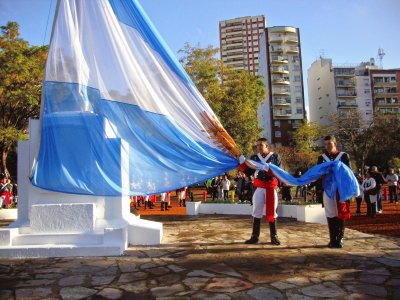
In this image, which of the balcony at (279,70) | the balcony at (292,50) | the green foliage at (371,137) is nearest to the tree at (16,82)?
the green foliage at (371,137)

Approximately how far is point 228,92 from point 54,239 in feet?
87.8

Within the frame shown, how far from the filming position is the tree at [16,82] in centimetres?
2091

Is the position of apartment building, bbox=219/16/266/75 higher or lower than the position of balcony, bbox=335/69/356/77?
higher

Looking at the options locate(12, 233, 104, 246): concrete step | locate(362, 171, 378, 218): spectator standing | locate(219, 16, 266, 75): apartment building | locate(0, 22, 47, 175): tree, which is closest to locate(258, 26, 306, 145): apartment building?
locate(219, 16, 266, 75): apartment building

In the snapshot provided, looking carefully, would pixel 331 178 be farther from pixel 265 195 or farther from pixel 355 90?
pixel 355 90

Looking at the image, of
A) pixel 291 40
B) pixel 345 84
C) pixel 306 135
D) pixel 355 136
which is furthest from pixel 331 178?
pixel 345 84

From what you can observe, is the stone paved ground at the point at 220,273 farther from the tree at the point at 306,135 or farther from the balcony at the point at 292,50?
the balcony at the point at 292,50

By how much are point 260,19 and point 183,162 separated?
9989 cm

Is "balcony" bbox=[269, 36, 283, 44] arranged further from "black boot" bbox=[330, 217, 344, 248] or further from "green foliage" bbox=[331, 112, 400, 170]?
"black boot" bbox=[330, 217, 344, 248]

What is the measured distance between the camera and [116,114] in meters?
6.54

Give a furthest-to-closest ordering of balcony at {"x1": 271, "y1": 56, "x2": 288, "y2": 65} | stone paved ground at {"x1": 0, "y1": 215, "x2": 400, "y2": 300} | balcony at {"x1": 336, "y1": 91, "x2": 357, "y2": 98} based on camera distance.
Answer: balcony at {"x1": 336, "y1": 91, "x2": 357, "y2": 98}, balcony at {"x1": 271, "y1": 56, "x2": 288, "y2": 65}, stone paved ground at {"x1": 0, "y1": 215, "x2": 400, "y2": 300}

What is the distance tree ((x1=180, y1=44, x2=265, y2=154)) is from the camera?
99.3ft

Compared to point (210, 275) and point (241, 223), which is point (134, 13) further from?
point (241, 223)

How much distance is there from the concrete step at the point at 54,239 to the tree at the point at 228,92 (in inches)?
958
